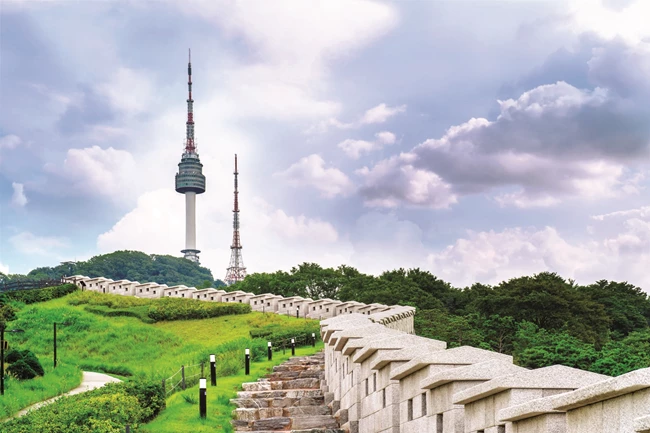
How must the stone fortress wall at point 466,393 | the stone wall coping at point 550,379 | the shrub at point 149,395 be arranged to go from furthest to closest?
1. the shrub at point 149,395
2. the stone wall coping at point 550,379
3. the stone fortress wall at point 466,393

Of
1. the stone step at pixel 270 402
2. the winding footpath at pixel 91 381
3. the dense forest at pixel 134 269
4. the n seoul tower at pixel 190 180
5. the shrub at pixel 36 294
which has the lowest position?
the winding footpath at pixel 91 381

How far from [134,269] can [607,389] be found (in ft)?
520

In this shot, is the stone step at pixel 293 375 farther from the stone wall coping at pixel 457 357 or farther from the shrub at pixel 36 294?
the shrub at pixel 36 294

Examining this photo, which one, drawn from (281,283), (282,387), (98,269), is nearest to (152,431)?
(282,387)

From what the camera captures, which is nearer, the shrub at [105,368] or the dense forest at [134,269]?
the shrub at [105,368]

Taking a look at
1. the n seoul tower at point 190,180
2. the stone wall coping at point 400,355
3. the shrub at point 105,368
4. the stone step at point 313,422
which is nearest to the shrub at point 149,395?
the stone step at point 313,422

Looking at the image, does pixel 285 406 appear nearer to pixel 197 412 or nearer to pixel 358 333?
pixel 197 412

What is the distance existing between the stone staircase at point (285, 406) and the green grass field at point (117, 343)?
3549 mm

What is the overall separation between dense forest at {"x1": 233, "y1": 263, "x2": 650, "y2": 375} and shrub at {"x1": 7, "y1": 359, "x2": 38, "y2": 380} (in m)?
22.6

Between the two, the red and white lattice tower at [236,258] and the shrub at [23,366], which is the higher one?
the red and white lattice tower at [236,258]

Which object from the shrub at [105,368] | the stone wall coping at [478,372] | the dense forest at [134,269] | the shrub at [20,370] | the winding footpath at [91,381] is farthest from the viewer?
the dense forest at [134,269]

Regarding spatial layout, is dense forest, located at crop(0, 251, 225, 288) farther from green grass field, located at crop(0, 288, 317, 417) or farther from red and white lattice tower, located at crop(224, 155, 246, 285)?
green grass field, located at crop(0, 288, 317, 417)

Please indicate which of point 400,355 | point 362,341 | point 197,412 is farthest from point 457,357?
point 197,412

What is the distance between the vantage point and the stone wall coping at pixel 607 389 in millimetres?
4104
